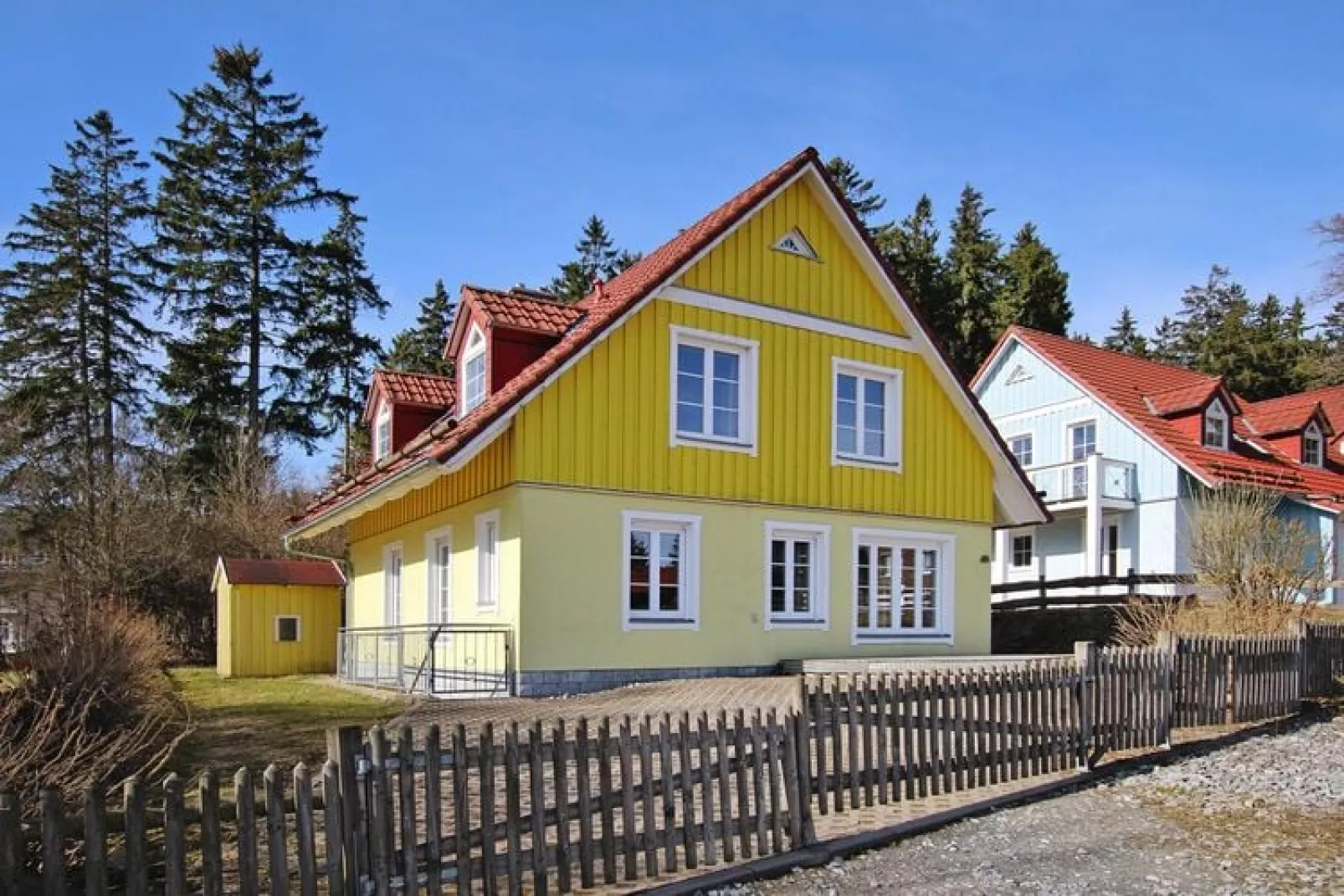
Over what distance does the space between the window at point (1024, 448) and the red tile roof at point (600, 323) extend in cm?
1280

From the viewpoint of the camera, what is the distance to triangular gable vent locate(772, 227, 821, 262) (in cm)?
1936

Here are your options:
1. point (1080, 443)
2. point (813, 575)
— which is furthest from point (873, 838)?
point (1080, 443)

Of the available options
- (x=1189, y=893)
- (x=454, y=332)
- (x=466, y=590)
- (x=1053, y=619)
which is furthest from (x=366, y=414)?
(x=1189, y=893)

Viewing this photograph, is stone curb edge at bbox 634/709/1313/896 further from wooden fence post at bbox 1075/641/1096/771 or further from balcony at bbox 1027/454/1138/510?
balcony at bbox 1027/454/1138/510

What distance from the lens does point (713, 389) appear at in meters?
18.6

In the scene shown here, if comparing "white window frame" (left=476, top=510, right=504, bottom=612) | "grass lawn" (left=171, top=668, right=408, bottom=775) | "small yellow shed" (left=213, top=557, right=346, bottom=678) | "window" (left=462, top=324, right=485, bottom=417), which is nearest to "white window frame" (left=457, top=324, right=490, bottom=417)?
"window" (left=462, top=324, right=485, bottom=417)

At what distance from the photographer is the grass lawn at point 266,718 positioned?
443 inches

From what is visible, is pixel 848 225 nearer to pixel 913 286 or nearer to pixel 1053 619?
pixel 1053 619

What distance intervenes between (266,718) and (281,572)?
425 inches

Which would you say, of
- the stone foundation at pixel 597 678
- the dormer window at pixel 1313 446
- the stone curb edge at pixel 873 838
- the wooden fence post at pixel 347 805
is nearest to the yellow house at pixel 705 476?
the stone foundation at pixel 597 678

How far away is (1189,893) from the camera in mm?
7137

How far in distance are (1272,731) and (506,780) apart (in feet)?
37.8

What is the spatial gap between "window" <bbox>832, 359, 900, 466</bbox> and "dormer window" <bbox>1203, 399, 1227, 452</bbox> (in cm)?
1521

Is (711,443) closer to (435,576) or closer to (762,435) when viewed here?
(762,435)
